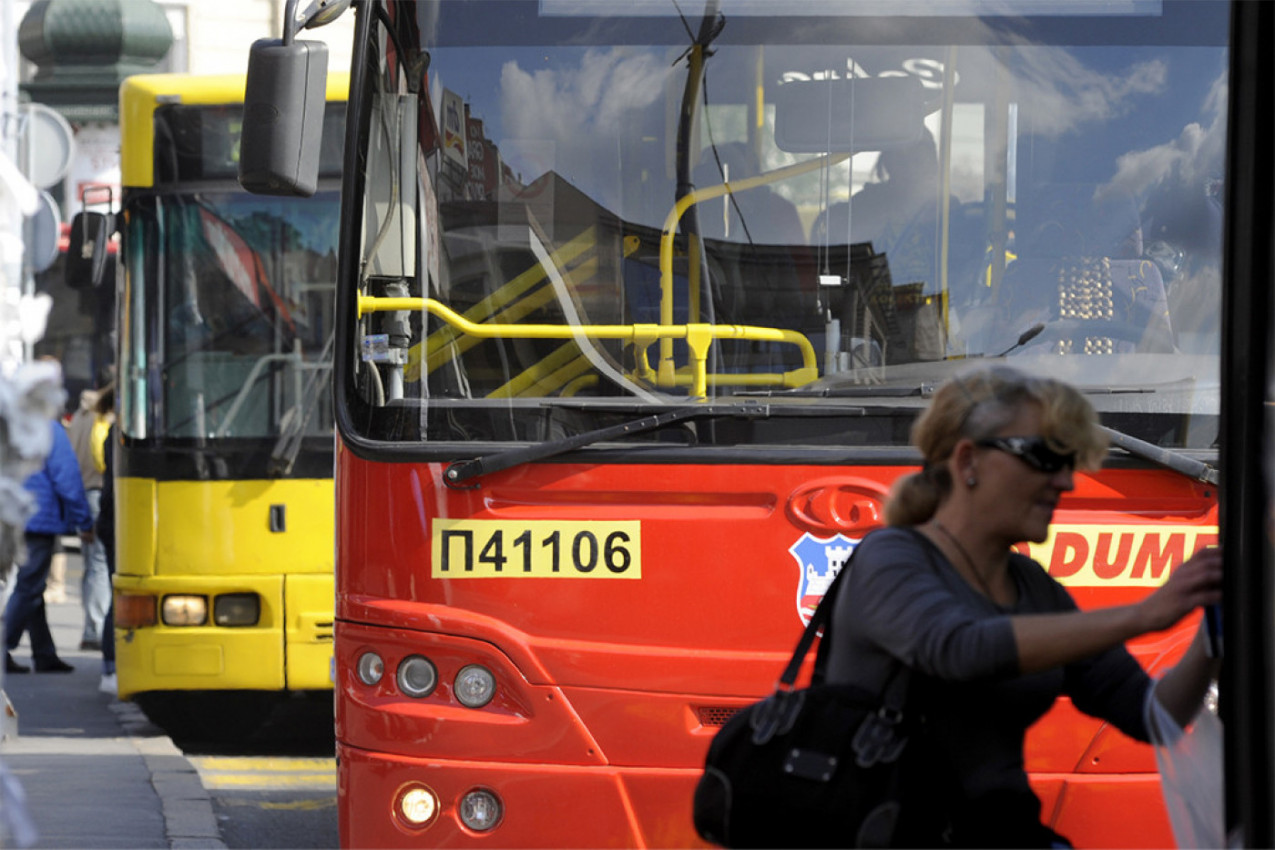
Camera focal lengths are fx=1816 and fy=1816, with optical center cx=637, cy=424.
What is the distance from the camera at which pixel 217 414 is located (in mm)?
7977

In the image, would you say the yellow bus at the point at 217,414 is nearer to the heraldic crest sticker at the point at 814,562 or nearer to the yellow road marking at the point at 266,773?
the yellow road marking at the point at 266,773

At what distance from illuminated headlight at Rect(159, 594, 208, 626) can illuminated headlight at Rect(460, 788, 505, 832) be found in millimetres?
3722

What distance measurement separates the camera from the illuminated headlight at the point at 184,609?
7.73 m

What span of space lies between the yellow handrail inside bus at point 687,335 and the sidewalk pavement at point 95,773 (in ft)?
5.63

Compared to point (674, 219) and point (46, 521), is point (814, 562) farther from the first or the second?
point (46, 521)

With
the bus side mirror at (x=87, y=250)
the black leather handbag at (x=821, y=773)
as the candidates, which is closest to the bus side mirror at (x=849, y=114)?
the black leather handbag at (x=821, y=773)

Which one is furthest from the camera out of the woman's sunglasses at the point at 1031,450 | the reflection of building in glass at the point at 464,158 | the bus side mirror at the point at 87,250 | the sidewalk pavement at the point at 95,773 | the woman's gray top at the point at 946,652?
the bus side mirror at the point at 87,250

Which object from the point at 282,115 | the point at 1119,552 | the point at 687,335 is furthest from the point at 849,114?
the point at 282,115

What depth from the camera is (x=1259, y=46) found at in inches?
87.1

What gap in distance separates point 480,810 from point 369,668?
444 mm

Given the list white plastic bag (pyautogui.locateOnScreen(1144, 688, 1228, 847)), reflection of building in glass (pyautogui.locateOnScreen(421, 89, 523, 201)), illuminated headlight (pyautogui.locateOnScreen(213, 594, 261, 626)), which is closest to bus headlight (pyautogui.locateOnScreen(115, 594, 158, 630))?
illuminated headlight (pyautogui.locateOnScreen(213, 594, 261, 626))

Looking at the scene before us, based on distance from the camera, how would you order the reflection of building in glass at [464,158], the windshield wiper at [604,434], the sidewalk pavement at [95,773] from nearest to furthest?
the windshield wiper at [604,434] → the reflection of building in glass at [464,158] → the sidewalk pavement at [95,773]

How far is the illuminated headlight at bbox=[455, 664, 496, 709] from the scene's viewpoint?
431 cm

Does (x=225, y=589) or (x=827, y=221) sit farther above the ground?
(x=827, y=221)
